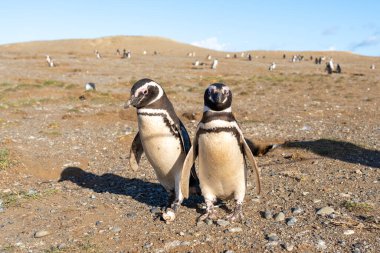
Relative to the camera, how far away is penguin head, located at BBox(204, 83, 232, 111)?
13.0ft

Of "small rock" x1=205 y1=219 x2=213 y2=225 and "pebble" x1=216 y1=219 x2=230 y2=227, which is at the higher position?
"pebble" x1=216 y1=219 x2=230 y2=227

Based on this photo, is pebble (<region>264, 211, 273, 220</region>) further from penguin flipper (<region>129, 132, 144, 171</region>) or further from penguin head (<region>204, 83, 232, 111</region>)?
penguin flipper (<region>129, 132, 144, 171</region>)

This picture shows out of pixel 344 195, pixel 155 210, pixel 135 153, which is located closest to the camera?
pixel 155 210

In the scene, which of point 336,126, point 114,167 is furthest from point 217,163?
point 336,126

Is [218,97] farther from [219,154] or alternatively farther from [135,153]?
[135,153]

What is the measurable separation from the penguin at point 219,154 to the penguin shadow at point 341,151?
2.70m

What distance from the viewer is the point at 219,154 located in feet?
14.0

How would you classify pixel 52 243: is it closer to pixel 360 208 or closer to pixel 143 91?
pixel 143 91

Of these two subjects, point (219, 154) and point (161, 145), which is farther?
point (161, 145)

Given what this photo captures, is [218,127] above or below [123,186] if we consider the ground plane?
above

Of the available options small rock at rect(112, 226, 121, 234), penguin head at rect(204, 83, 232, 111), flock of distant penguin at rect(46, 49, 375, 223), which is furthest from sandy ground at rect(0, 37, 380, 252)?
penguin head at rect(204, 83, 232, 111)

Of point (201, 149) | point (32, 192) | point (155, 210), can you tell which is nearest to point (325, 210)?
point (201, 149)

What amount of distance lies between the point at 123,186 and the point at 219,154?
7.06 feet

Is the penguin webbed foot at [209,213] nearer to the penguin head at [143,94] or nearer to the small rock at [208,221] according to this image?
the small rock at [208,221]
